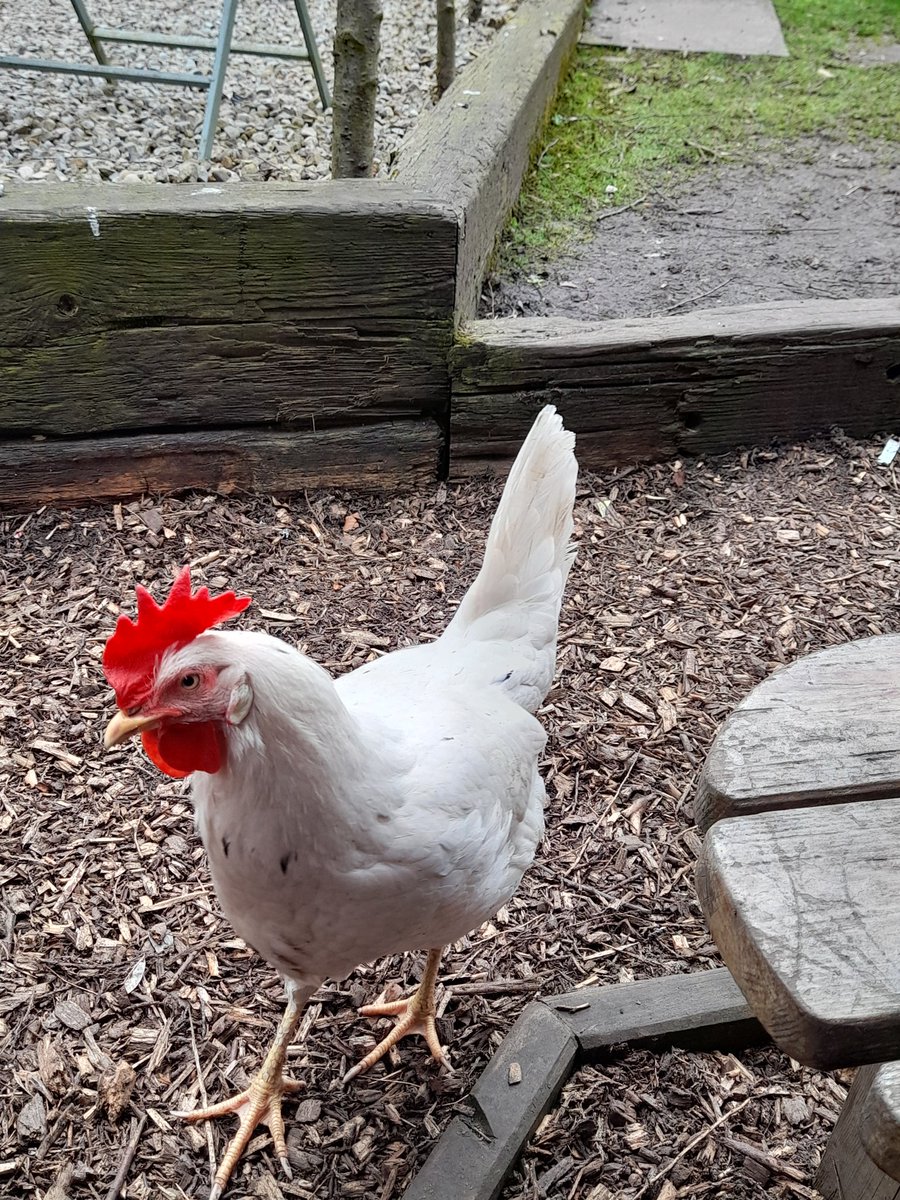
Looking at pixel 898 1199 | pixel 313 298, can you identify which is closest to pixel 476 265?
pixel 313 298

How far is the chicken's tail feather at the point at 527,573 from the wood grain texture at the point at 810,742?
82 centimetres

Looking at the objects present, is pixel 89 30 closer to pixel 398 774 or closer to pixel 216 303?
pixel 216 303

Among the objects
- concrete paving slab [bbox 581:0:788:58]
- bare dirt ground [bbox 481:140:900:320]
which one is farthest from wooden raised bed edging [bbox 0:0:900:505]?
concrete paving slab [bbox 581:0:788:58]

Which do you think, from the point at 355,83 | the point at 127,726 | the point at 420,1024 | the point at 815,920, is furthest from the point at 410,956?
the point at 355,83

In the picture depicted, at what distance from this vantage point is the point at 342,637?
122 inches

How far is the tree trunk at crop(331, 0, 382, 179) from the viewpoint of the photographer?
3.49 meters

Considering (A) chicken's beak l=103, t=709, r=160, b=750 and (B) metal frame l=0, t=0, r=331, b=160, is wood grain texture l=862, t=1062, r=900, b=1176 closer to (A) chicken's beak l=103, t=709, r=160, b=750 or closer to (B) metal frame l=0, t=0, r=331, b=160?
(A) chicken's beak l=103, t=709, r=160, b=750

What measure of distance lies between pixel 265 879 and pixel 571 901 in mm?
1108

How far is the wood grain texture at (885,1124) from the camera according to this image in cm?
107

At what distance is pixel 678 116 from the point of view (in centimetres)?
627

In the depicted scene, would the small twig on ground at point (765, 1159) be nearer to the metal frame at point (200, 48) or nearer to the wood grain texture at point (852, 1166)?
the wood grain texture at point (852, 1166)

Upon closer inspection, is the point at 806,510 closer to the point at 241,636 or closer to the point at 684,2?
the point at 241,636

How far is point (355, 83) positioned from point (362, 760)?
2.99 metres

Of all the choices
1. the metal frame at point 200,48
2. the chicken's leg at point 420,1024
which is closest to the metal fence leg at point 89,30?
the metal frame at point 200,48
